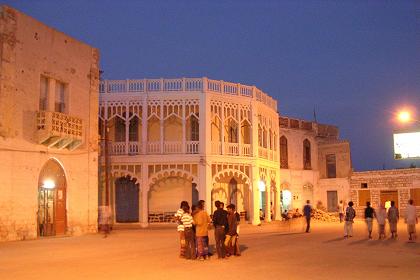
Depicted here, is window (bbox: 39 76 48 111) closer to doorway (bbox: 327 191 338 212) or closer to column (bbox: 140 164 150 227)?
column (bbox: 140 164 150 227)

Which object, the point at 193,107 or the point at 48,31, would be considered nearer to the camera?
the point at 48,31

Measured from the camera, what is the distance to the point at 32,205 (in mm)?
20750

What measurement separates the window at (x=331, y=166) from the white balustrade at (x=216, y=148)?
1668cm

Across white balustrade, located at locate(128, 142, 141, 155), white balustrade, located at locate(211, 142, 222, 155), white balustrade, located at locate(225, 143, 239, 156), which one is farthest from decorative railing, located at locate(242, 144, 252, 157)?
white balustrade, located at locate(128, 142, 141, 155)

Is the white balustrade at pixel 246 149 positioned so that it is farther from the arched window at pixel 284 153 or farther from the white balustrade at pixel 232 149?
the arched window at pixel 284 153

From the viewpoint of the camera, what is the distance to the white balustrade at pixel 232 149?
31.4 metres

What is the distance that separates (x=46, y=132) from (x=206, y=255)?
955cm

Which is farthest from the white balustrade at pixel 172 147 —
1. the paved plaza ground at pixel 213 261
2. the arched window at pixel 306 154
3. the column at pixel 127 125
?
the arched window at pixel 306 154

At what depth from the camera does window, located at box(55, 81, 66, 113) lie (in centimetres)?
2303

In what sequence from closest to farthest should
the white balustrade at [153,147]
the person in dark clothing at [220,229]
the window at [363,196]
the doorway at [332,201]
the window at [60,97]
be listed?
the person in dark clothing at [220,229]
the window at [60,97]
the white balustrade at [153,147]
the window at [363,196]
the doorway at [332,201]

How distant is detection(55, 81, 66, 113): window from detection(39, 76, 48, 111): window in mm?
685

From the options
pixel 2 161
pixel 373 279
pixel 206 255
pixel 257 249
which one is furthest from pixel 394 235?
pixel 2 161

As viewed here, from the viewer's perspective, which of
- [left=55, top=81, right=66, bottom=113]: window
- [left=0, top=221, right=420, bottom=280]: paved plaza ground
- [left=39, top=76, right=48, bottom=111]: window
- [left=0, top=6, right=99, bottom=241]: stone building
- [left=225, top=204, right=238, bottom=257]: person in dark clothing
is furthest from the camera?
[left=55, top=81, right=66, bottom=113]: window

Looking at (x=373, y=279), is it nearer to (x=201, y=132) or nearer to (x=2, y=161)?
(x=2, y=161)
